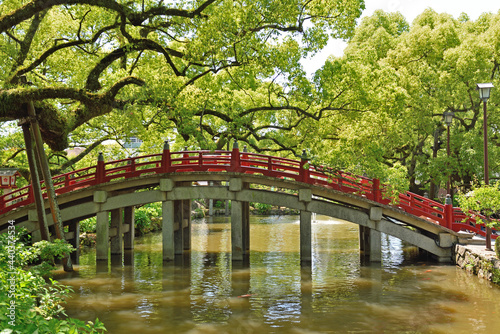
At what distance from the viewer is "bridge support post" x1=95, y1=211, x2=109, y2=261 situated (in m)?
20.4

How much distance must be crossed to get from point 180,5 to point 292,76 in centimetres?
526

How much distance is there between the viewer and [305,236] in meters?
19.8

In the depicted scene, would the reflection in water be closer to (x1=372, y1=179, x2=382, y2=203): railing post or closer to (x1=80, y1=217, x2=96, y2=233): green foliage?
(x1=372, y1=179, x2=382, y2=203): railing post

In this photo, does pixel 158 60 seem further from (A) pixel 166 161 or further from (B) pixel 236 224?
(B) pixel 236 224

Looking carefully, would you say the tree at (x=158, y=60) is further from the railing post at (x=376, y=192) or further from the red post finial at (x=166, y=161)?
the railing post at (x=376, y=192)

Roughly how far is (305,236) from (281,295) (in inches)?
209

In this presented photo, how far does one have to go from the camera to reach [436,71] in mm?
27688

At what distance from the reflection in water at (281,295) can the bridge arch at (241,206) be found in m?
0.98

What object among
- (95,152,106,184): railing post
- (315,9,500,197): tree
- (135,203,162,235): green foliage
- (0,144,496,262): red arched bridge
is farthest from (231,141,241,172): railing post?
(135,203,162,235): green foliage

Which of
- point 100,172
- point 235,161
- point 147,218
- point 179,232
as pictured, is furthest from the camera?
point 147,218

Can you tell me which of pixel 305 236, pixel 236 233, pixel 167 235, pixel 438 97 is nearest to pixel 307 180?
pixel 305 236

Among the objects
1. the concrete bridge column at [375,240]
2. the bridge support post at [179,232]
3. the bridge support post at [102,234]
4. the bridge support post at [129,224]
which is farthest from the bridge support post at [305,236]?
the bridge support post at [129,224]

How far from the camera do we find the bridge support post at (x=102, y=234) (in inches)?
804

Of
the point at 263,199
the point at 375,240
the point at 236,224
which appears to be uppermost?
the point at 263,199
